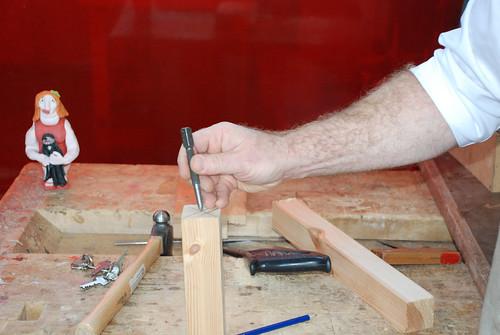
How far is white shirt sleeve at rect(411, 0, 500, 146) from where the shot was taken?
102 centimetres

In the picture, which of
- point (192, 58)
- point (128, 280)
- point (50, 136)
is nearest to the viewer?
point (128, 280)

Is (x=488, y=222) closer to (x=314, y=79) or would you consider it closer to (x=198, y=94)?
(x=314, y=79)

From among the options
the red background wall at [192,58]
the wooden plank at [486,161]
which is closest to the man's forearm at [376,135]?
the wooden plank at [486,161]

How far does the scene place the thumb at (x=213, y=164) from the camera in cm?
118

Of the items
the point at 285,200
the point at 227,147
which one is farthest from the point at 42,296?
the point at 285,200

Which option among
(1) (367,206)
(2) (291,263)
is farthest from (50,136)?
(1) (367,206)

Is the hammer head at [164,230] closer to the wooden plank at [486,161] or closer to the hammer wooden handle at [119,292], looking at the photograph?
the hammer wooden handle at [119,292]

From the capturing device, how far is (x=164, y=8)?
8.36ft

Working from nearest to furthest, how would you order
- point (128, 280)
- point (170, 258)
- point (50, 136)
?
point (128, 280)
point (170, 258)
point (50, 136)

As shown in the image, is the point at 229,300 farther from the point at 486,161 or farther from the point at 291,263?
the point at 486,161

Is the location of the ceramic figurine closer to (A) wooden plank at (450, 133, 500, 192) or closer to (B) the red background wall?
(B) the red background wall

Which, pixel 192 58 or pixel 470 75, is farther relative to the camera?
pixel 192 58

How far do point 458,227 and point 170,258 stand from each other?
81 cm

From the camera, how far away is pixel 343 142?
1338 millimetres
